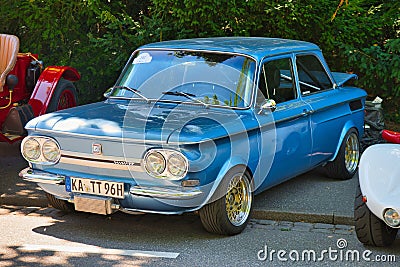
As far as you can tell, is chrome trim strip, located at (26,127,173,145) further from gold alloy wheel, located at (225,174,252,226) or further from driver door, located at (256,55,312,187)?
driver door, located at (256,55,312,187)

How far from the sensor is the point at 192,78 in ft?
23.0

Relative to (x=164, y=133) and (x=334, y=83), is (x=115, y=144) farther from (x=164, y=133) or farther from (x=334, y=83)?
(x=334, y=83)

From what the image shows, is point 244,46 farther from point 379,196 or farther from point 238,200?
point 379,196

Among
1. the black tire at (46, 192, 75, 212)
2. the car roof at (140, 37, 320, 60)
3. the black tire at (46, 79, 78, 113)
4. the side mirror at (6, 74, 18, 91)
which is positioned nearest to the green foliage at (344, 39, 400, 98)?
the car roof at (140, 37, 320, 60)

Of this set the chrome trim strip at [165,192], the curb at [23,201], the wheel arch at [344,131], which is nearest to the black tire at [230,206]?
the chrome trim strip at [165,192]

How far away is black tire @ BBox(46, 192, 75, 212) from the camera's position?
6.93 metres

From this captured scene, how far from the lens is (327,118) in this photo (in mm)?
7906

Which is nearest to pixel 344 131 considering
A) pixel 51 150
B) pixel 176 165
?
pixel 176 165

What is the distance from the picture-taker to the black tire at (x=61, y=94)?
9148 millimetres

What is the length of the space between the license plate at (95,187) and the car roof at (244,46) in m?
1.89

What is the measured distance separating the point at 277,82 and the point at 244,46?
0.51 metres

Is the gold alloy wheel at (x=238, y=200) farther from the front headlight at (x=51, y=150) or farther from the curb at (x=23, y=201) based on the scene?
the curb at (x=23, y=201)

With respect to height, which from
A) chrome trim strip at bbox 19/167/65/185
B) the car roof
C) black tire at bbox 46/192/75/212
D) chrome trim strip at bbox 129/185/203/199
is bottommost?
black tire at bbox 46/192/75/212

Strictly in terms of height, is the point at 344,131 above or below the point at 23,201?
above
